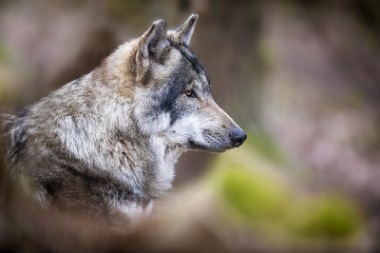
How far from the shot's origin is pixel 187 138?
4.41m

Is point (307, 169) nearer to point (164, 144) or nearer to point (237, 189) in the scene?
point (237, 189)

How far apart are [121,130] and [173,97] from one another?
17.7 inches

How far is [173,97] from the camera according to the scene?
4355 millimetres

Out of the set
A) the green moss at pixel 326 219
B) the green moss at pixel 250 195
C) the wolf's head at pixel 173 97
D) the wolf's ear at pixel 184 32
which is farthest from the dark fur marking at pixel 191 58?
the green moss at pixel 326 219

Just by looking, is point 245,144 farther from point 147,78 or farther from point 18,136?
point 18,136

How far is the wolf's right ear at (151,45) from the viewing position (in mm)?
4109

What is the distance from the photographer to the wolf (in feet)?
13.2

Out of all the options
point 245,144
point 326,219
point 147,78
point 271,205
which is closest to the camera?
point 147,78

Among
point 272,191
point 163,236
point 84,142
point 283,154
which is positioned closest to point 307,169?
point 283,154

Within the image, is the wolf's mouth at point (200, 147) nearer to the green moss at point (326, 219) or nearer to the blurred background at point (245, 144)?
the blurred background at point (245, 144)

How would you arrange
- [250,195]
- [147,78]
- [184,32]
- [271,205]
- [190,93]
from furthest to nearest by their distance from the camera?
[271,205] → [250,195] → [184,32] → [190,93] → [147,78]

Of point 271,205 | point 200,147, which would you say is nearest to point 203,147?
point 200,147

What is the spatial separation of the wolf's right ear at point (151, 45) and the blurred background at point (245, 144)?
0.92 metres

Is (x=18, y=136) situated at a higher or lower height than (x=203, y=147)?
lower
